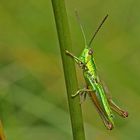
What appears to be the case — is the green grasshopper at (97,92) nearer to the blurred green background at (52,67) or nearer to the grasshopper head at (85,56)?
the grasshopper head at (85,56)

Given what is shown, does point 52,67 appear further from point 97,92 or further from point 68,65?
point 68,65

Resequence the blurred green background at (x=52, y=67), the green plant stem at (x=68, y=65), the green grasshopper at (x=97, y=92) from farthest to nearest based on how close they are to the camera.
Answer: the blurred green background at (x=52, y=67) → the green grasshopper at (x=97, y=92) → the green plant stem at (x=68, y=65)

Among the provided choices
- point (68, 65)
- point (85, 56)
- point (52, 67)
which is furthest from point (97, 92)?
point (52, 67)

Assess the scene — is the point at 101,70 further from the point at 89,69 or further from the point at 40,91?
the point at 89,69

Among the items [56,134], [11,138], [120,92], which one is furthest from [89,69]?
[120,92]

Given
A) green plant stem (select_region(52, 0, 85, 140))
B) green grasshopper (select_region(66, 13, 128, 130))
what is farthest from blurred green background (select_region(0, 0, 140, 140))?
green plant stem (select_region(52, 0, 85, 140))

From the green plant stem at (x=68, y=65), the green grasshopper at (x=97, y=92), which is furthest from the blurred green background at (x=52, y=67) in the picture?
the green plant stem at (x=68, y=65)
